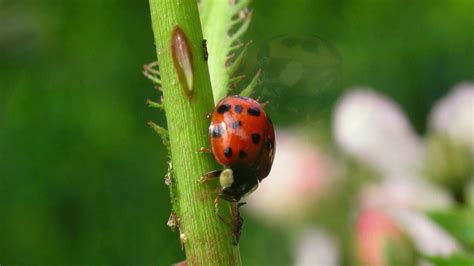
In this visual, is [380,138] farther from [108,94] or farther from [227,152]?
[108,94]

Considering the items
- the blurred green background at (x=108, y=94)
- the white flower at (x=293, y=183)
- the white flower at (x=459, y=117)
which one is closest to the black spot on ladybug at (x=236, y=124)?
the white flower at (x=459, y=117)

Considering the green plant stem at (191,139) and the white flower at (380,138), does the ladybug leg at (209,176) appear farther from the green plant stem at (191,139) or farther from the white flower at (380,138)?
the white flower at (380,138)

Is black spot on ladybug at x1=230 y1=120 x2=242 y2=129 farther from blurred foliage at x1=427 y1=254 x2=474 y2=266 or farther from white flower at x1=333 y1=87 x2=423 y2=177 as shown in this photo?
white flower at x1=333 y1=87 x2=423 y2=177

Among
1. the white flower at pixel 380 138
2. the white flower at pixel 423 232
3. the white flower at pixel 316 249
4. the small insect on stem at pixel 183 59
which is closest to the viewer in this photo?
the small insect on stem at pixel 183 59

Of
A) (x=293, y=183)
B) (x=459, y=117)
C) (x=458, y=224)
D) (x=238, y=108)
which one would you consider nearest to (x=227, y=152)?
(x=238, y=108)

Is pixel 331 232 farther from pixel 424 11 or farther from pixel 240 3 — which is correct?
pixel 424 11

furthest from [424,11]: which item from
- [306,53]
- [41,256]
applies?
[306,53]
